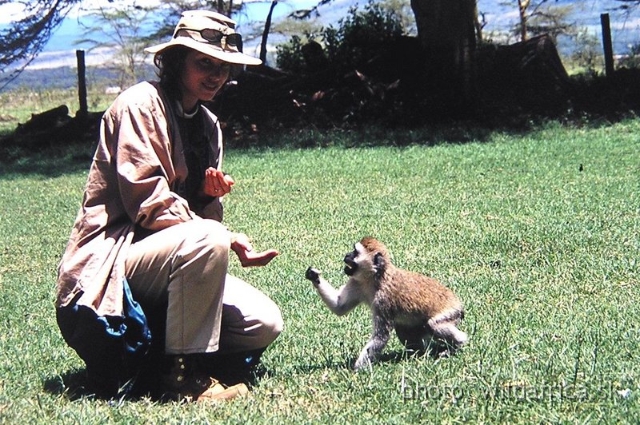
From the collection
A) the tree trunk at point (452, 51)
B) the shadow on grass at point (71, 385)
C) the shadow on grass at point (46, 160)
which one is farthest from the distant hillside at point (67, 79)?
the shadow on grass at point (71, 385)

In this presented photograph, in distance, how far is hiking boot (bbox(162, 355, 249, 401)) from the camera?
4.11m

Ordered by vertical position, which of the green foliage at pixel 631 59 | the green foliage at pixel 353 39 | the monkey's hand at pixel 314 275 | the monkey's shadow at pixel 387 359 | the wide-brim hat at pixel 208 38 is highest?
the green foliage at pixel 353 39

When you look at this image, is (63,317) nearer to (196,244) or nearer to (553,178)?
(196,244)

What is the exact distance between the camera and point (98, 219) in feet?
13.3

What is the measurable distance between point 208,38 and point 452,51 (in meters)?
12.8

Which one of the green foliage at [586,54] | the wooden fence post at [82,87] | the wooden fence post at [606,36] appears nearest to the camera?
the wooden fence post at [606,36]

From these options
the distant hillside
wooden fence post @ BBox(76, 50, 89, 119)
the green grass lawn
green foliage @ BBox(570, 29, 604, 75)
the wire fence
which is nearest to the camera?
the green grass lawn

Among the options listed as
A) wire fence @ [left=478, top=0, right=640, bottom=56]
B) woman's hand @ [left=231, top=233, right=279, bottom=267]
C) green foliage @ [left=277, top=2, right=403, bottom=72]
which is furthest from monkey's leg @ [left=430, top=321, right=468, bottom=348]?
wire fence @ [left=478, top=0, right=640, bottom=56]

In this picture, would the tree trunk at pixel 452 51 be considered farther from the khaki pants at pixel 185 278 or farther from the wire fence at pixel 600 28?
the khaki pants at pixel 185 278

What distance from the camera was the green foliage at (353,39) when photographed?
696 inches

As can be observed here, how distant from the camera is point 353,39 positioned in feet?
58.7

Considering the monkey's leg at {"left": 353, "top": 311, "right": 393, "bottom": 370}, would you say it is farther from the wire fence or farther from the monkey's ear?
the wire fence

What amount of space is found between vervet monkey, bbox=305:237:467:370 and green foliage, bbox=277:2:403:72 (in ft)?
43.4

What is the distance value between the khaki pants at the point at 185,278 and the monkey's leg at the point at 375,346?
2.39 feet
